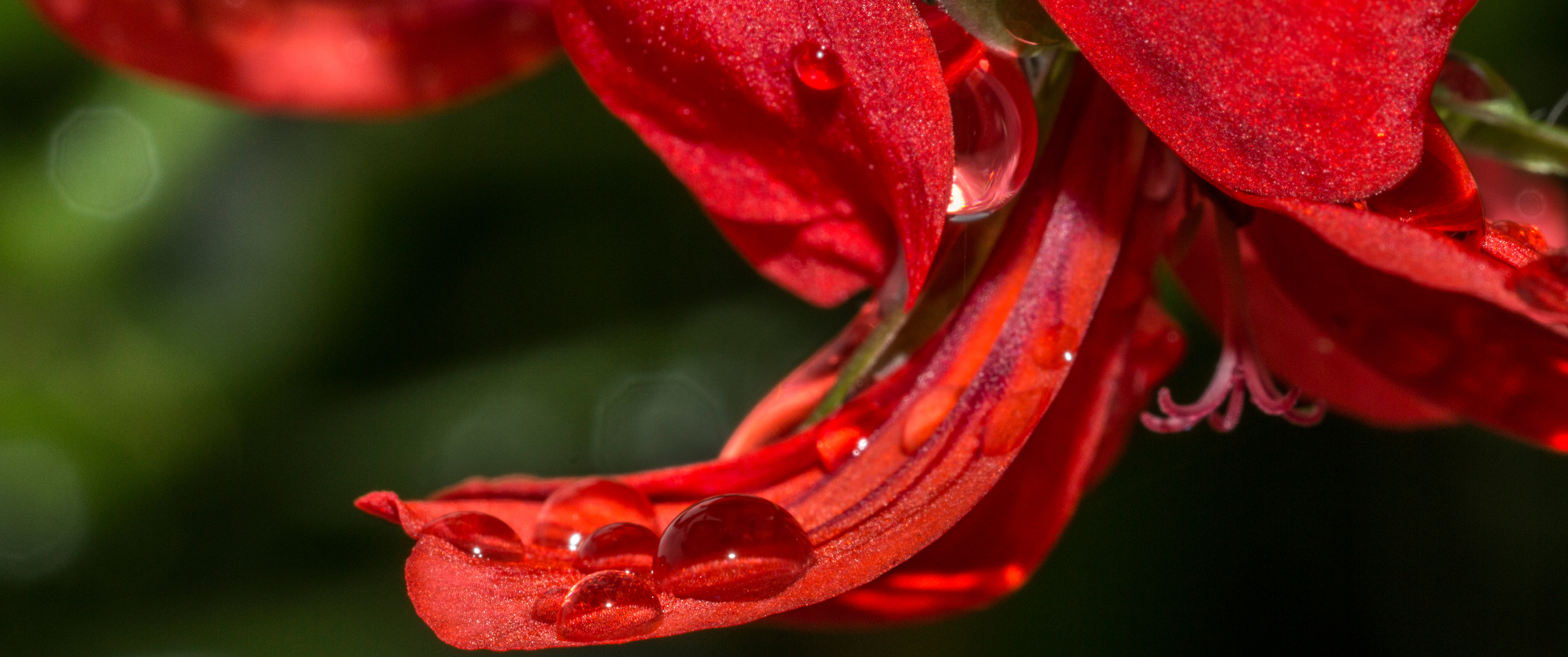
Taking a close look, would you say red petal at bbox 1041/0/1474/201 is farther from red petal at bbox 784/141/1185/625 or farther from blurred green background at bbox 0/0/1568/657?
blurred green background at bbox 0/0/1568/657

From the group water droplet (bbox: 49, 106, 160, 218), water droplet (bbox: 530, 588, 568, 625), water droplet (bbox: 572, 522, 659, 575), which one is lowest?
water droplet (bbox: 572, 522, 659, 575)

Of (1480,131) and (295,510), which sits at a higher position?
(295,510)

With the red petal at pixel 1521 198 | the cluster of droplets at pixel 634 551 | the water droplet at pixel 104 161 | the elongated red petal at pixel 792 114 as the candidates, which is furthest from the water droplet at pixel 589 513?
the water droplet at pixel 104 161

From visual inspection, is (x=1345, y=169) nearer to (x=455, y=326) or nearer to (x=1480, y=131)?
(x=1480, y=131)

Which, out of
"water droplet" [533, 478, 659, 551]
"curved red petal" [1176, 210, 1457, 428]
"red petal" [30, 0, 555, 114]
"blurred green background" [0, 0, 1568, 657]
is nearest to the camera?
"water droplet" [533, 478, 659, 551]

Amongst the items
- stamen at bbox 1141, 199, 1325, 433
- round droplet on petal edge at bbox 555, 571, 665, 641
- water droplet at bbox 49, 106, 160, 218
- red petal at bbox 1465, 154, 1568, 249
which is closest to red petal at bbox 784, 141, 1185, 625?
stamen at bbox 1141, 199, 1325, 433

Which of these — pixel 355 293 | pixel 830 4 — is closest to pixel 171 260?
pixel 355 293

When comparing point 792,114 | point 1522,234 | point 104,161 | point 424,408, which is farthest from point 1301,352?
point 104,161
